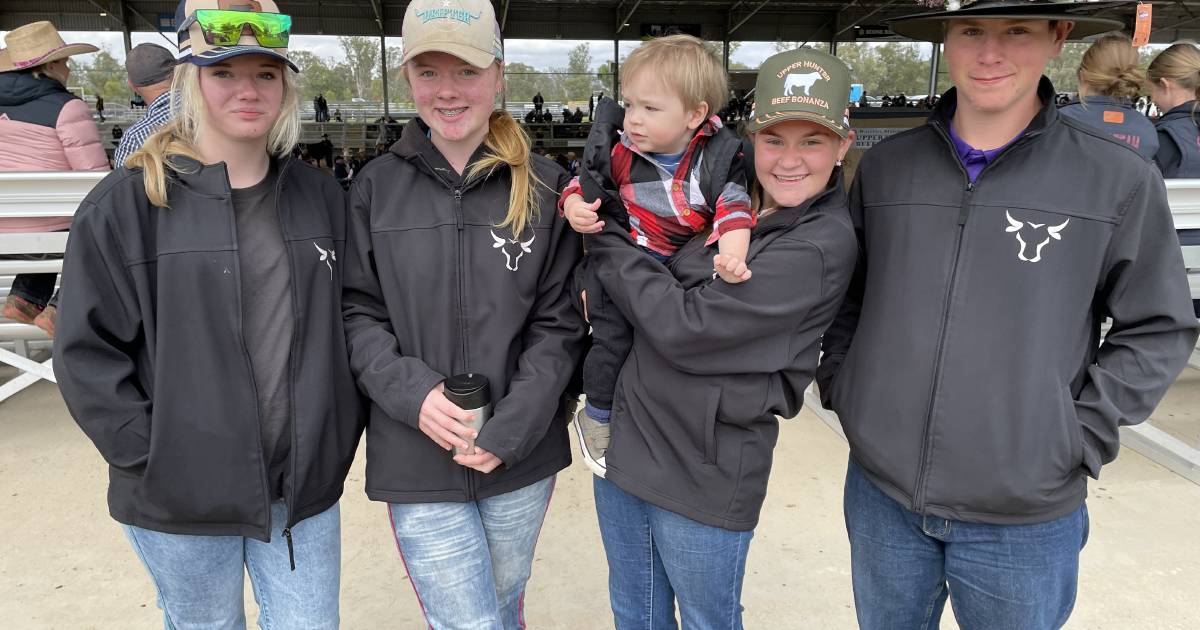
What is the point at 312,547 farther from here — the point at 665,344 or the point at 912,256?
the point at 912,256

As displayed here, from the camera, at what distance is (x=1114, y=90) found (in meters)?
3.12

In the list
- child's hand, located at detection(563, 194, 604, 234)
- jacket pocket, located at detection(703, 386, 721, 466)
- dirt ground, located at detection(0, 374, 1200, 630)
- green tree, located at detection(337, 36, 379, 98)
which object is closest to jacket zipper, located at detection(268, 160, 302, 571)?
child's hand, located at detection(563, 194, 604, 234)

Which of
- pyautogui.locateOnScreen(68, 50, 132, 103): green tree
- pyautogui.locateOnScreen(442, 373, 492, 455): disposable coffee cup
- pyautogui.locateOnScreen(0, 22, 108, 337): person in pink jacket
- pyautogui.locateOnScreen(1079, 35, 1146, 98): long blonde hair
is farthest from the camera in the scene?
pyautogui.locateOnScreen(68, 50, 132, 103): green tree

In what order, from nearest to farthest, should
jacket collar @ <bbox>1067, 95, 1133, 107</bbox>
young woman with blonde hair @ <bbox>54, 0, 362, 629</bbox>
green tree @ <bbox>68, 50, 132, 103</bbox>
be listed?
young woman with blonde hair @ <bbox>54, 0, 362, 629</bbox> → jacket collar @ <bbox>1067, 95, 1133, 107</bbox> → green tree @ <bbox>68, 50, 132, 103</bbox>

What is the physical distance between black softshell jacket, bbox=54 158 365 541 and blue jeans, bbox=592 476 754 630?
712 millimetres

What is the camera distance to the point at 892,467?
155cm

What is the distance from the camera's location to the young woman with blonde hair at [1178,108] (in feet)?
11.8

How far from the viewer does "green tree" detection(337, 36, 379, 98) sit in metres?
28.8

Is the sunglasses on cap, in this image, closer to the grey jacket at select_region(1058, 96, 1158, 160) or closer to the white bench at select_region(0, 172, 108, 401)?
the white bench at select_region(0, 172, 108, 401)

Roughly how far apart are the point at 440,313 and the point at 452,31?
0.61 metres

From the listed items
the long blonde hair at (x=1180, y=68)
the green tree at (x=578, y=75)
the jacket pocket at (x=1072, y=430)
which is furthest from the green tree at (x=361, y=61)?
the jacket pocket at (x=1072, y=430)

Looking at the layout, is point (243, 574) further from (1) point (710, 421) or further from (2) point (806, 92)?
(2) point (806, 92)

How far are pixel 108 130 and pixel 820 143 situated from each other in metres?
33.1

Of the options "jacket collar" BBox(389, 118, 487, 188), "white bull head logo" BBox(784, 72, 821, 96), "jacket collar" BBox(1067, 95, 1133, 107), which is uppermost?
"jacket collar" BBox(1067, 95, 1133, 107)
